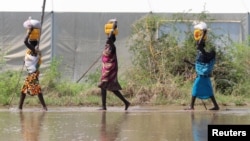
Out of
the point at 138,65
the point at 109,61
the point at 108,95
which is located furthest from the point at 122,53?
the point at 109,61

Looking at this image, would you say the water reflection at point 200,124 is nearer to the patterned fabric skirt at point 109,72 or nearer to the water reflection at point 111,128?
the water reflection at point 111,128

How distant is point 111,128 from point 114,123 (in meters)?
0.67

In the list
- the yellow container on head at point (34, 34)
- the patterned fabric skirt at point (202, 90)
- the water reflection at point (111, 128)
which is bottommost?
the water reflection at point (111, 128)

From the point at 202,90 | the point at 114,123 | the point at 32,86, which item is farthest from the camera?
the point at 202,90

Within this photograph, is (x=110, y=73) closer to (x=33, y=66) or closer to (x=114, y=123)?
(x=33, y=66)

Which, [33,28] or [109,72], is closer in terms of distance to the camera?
[33,28]

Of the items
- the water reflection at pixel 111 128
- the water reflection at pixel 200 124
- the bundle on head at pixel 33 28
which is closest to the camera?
the water reflection at pixel 111 128

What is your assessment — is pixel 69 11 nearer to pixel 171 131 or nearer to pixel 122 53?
pixel 122 53

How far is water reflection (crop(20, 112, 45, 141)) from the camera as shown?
30.0ft

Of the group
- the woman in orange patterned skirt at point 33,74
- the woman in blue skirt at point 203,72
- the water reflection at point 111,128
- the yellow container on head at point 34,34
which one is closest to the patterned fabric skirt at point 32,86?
the woman in orange patterned skirt at point 33,74

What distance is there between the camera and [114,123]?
10.8m

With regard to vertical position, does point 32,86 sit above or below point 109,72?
below

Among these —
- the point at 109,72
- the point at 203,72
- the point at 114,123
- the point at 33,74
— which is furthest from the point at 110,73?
the point at 114,123

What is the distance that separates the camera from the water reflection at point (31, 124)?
9.16 meters
